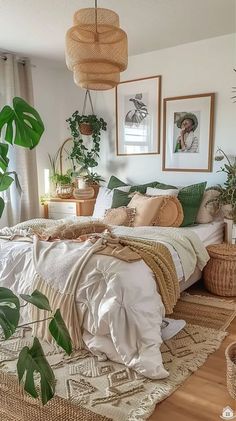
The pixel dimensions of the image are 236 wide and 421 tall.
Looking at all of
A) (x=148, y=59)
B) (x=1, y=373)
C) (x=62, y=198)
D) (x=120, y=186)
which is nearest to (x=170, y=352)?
(x=1, y=373)

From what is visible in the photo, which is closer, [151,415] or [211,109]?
[151,415]

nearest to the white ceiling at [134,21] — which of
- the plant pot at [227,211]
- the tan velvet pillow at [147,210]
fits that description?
the tan velvet pillow at [147,210]

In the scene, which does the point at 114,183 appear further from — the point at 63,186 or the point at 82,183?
the point at 63,186

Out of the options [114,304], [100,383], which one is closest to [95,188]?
[114,304]

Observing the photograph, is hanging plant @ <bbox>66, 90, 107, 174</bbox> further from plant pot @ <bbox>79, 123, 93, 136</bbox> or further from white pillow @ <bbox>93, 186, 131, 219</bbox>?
white pillow @ <bbox>93, 186, 131, 219</bbox>

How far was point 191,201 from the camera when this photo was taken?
3604 mm

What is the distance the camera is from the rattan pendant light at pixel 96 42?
2.35 m

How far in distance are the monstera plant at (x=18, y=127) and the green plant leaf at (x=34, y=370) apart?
469 millimetres

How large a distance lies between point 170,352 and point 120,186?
7.88 feet

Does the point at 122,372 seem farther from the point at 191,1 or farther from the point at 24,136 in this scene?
the point at 191,1

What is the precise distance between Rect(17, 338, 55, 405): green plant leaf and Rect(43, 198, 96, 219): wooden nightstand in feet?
11.0

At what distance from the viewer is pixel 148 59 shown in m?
4.21

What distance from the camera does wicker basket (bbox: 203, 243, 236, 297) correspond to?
10.1 feet

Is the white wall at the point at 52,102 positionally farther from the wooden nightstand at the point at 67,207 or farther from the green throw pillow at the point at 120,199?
the green throw pillow at the point at 120,199
